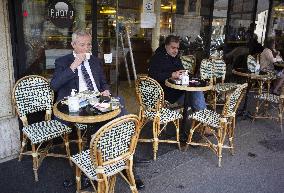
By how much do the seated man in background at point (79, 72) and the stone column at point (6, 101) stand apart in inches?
24.6

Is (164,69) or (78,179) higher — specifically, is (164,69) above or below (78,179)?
above

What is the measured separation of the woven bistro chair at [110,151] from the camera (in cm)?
228

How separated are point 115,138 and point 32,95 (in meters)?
1.67

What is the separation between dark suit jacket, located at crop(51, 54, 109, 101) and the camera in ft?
10.7

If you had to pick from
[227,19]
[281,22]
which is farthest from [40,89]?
[281,22]

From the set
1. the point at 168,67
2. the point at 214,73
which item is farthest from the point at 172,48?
the point at 214,73

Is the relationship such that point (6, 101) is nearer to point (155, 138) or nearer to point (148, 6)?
point (155, 138)

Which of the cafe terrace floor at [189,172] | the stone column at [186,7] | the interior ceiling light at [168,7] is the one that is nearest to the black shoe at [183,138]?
the cafe terrace floor at [189,172]

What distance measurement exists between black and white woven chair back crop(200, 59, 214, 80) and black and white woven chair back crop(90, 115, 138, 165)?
11.9ft

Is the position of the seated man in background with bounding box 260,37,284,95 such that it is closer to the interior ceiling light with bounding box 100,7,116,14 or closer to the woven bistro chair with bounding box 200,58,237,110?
the woven bistro chair with bounding box 200,58,237,110

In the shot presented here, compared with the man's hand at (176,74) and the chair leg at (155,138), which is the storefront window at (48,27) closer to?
the man's hand at (176,74)

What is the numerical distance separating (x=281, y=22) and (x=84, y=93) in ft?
24.4

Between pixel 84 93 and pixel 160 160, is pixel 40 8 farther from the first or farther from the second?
pixel 160 160

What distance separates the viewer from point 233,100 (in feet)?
12.0
